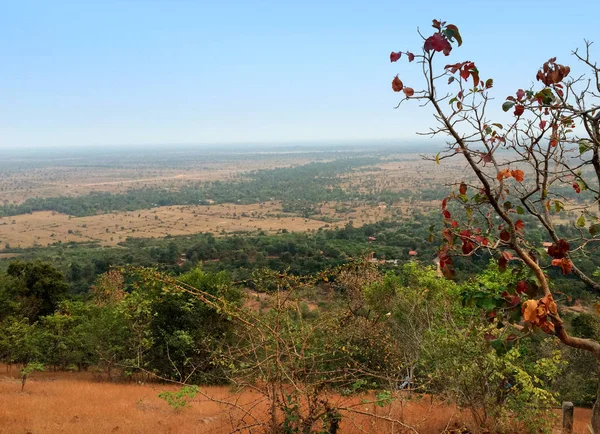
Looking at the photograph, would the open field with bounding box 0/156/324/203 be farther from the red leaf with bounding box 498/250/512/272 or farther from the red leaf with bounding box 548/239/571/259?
the red leaf with bounding box 548/239/571/259

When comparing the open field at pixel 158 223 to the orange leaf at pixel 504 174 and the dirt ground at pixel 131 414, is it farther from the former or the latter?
the orange leaf at pixel 504 174

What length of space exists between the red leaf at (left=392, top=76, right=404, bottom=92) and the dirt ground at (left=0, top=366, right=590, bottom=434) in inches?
161

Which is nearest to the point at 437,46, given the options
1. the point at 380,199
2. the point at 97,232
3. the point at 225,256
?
the point at 225,256

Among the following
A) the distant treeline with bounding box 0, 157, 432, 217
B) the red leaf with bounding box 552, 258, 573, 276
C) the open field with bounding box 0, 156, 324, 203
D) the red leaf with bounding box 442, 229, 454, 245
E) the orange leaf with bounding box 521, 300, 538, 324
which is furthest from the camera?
the open field with bounding box 0, 156, 324, 203

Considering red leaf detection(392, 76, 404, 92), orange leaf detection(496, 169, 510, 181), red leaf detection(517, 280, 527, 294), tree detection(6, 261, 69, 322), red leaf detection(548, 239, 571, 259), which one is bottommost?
tree detection(6, 261, 69, 322)

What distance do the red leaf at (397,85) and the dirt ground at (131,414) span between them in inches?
161

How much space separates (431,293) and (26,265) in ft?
54.2

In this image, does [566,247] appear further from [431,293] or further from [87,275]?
[87,275]

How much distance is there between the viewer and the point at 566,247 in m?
2.84

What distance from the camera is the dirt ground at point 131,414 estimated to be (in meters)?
6.68

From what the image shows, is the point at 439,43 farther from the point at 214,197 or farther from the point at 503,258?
the point at 214,197

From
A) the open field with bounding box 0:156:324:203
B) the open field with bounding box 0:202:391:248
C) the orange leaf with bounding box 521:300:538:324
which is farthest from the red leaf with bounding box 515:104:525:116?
the open field with bounding box 0:156:324:203

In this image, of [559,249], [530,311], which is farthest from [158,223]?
[530,311]

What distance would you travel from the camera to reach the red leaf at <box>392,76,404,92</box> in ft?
9.46
